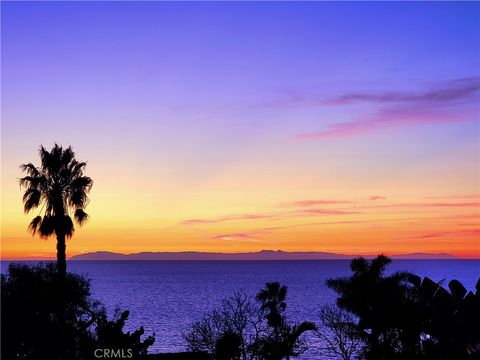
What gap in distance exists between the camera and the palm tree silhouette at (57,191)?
36781 mm

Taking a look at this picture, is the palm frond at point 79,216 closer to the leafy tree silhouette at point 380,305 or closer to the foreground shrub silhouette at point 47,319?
the foreground shrub silhouette at point 47,319

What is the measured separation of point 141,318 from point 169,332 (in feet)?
82.2

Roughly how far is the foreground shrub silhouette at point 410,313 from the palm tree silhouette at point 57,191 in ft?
55.8

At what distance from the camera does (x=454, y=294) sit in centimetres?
2769

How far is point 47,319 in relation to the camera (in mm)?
31953

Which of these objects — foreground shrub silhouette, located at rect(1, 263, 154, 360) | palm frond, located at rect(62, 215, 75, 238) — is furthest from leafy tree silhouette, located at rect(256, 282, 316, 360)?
palm frond, located at rect(62, 215, 75, 238)

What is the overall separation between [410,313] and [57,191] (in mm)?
21580

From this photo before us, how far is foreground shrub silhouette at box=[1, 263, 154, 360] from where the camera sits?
3053cm

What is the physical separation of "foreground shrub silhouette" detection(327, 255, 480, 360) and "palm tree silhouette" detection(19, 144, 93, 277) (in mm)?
17020

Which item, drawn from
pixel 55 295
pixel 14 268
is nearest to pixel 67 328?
pixel 55 295

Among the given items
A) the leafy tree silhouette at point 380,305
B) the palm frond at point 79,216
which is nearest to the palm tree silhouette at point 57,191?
the palm frond at point 79,216

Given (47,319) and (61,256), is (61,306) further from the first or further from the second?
(61,256)

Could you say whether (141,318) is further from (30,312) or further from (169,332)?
(30,312)

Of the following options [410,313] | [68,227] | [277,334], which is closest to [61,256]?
[68,227]
